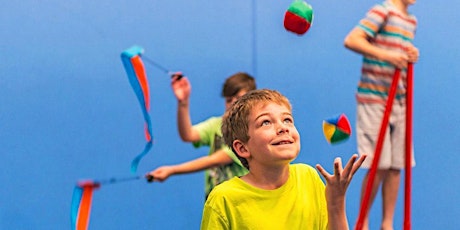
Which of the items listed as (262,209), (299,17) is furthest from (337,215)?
(299,17)

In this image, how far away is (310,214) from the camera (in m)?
2.13

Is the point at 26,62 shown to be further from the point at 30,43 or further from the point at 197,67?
the point at 197,67

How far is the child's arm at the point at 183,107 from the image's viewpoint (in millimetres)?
3121

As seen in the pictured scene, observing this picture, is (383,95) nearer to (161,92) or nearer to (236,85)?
(236,85)

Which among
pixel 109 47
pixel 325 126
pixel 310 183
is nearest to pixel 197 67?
pixel 109 47

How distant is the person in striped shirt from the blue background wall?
606 mm

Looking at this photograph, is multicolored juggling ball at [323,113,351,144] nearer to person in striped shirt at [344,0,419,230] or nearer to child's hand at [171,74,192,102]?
person in striped shirt at [344,0,419,230]

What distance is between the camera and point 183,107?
3164 millimetres

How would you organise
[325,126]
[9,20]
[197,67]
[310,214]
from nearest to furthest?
[310,214], [325,126], [9,20], [197,67]

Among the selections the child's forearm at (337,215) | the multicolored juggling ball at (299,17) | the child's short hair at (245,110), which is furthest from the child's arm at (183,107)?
the child's forearm at (337,215)

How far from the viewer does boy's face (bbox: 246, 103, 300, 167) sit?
2082mm

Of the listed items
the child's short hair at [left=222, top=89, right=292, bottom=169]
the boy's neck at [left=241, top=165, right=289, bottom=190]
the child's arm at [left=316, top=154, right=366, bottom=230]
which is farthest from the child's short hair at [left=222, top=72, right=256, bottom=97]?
the child's arm at [left=316, top=154, right=366, bottom=230]

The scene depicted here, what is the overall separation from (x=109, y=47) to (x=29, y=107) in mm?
434

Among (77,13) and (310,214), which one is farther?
(77,13)
